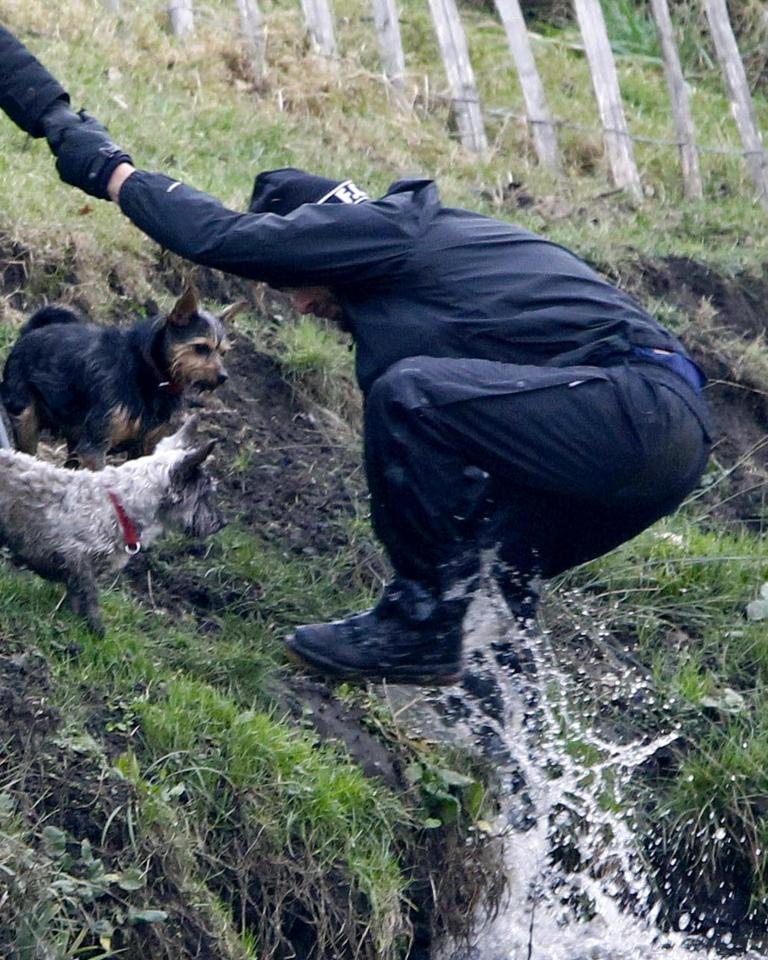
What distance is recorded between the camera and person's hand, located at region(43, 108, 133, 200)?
527 centimetres

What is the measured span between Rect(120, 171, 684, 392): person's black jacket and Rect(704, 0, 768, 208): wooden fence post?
577cm

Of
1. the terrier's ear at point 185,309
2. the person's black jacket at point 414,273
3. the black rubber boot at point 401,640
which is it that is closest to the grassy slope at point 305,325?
the black rubber boot at point 401,640

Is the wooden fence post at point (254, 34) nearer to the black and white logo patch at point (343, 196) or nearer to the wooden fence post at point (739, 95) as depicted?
the wooden fence post at point (739, 95)

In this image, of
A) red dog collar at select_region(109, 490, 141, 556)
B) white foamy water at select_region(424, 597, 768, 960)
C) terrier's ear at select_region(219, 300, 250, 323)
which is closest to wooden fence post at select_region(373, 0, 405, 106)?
terrier's ear at select_region(219, 300, 250, 323)

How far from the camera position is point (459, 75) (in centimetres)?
1040

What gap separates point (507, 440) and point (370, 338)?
623 millimetres

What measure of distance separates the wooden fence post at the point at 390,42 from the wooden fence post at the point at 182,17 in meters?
1.19

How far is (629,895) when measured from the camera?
591 centimetres

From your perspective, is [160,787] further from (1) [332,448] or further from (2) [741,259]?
(2) [741,259]

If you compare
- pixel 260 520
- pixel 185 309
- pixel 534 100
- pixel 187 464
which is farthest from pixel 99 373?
pixel 534 100

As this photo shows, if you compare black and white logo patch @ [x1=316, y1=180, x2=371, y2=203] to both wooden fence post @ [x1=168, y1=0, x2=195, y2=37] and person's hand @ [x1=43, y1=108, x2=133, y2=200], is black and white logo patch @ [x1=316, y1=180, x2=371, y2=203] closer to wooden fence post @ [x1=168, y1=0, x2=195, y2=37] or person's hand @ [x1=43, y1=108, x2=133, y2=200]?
person's hand @ [x1=43, y1=108, x2=133, y2=200]

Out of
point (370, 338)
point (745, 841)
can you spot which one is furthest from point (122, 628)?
point (745, 841)

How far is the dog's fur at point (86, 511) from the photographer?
17.4 ft

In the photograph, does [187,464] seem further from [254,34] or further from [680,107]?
[680,107]
